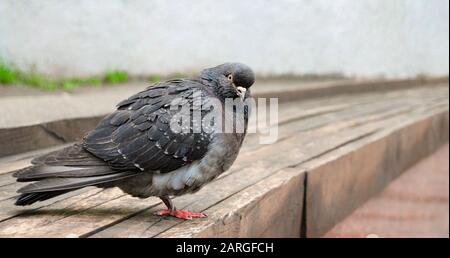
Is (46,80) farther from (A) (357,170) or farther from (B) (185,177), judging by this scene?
(B) (185,177)

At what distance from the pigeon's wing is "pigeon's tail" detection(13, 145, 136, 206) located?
0.03 meters

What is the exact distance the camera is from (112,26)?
205 inches

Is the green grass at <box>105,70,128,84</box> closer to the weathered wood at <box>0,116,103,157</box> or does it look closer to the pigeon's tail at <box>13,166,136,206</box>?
the weathered wood at <box>0,116,103,157</box>

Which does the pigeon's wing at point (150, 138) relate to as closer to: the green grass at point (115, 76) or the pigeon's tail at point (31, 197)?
the pigeon's tail at point (31, 197)

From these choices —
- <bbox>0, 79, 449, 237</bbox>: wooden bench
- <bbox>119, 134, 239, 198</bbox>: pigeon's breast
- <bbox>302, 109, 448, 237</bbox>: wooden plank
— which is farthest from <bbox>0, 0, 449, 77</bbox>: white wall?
<bbox>119, 134, 239, 198</bbox>: pigeon's breast

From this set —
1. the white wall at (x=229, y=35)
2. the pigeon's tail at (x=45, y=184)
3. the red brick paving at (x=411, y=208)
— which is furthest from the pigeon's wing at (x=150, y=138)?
the white wall at (x=229, y=35)

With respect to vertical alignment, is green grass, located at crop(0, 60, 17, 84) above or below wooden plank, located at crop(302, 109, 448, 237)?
above

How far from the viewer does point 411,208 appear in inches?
185

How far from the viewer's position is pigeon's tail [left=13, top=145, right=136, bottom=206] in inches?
83.6

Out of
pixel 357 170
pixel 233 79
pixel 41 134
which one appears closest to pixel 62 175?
pixel 233 79

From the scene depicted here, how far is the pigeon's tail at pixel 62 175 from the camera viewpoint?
212 centimetres

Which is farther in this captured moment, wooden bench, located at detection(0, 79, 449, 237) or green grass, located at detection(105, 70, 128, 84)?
green grass, located at detection(105, 70, 128, 84)

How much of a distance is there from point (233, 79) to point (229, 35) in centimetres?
390
